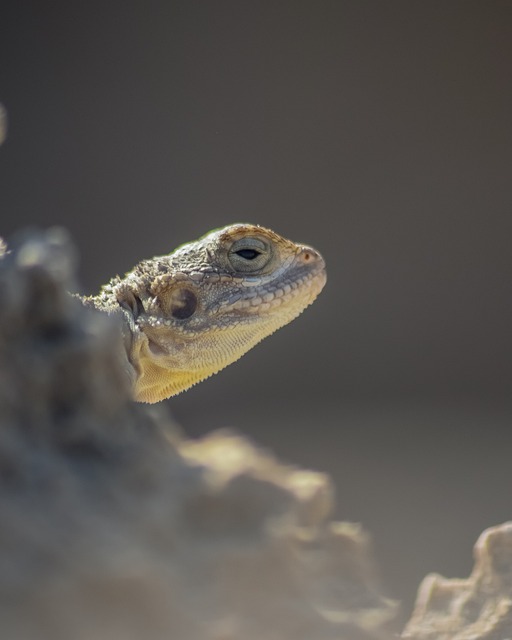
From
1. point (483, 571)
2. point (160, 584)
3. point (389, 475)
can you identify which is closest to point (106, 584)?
point (160, 584)

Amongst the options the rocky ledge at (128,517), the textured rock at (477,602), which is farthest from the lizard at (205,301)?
the rocky ledge at (128,517)

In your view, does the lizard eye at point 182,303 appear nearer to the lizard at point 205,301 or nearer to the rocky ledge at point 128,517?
the lizard at point 205,301

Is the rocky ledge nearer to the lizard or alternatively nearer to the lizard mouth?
the lizard

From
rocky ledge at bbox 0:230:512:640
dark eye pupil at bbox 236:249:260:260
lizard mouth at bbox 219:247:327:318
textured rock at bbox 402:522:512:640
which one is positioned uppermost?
dark eye pupil at bbox 236:249:260:260

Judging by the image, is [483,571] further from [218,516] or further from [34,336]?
[34,336]

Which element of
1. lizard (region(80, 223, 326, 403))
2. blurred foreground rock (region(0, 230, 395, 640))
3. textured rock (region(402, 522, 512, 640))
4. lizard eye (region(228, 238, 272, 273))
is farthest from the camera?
lizard eye (region(228, 238, 272, 273))

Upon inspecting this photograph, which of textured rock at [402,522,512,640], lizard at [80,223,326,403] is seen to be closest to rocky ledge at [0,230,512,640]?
textured rock at [402,522,512,640]
